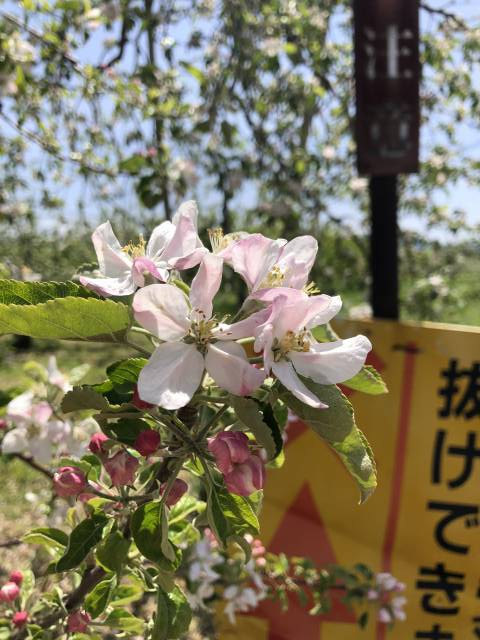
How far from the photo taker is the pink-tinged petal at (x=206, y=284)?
563mm

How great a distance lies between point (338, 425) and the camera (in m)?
0.56

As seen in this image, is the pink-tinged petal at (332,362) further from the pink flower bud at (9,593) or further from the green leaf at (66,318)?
the pink flower bud at (9,593)

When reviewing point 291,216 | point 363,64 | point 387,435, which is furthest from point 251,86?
point 387,435

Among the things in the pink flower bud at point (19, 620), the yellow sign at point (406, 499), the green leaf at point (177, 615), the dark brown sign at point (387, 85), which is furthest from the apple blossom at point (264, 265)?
the dark brown sign at point (387, 85)

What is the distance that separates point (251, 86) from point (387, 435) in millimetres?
1669

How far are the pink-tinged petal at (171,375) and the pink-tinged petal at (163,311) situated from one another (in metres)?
0.01

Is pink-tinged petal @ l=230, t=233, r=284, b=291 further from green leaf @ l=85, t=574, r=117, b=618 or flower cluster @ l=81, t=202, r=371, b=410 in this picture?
green leaf @ l=85, t=574, r=117, b=618

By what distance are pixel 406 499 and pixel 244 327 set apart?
127cm

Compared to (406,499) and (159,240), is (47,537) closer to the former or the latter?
(159,240)

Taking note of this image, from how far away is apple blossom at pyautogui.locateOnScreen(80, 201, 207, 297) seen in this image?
0.59 m

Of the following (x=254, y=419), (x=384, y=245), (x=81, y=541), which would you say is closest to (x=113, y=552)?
(x=81, y=541)

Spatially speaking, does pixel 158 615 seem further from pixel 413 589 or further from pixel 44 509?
pixel 413 589

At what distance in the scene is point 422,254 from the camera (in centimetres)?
373

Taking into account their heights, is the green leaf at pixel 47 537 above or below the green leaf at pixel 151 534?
below
